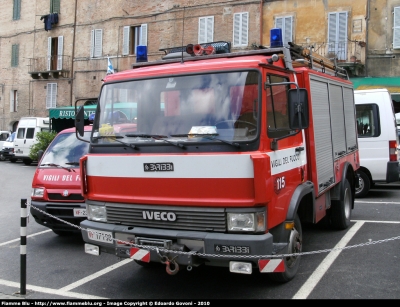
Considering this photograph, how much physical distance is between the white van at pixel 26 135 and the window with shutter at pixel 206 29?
956 centimetres

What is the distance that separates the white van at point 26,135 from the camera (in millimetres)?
25141

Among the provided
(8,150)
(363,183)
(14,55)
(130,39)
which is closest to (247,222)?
(363,183)

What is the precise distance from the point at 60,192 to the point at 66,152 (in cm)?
97

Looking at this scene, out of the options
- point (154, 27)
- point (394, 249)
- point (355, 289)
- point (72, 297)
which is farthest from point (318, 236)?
point (154, 27)

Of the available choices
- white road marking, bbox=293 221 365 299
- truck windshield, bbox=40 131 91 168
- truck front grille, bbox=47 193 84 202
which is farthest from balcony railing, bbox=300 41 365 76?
truck front grille, bbox=47 193 84 202

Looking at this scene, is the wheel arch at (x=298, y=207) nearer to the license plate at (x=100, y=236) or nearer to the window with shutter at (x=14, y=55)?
the license plate at (x=100, y=236)

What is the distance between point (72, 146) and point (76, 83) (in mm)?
23497

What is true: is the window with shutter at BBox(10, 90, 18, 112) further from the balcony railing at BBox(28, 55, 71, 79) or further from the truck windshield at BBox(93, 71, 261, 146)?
the truck windshield at BBox(93, 71, 261, 146)

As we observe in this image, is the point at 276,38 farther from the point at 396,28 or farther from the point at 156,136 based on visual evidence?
the point at 396,28

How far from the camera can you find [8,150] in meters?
27.1

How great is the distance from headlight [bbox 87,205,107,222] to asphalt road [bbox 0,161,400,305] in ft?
2.77

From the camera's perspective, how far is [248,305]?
496 cm

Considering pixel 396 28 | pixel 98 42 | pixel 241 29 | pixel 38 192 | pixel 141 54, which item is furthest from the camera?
pixel 98 42

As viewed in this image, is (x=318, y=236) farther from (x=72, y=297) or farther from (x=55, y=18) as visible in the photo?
(x=55, y=18)
